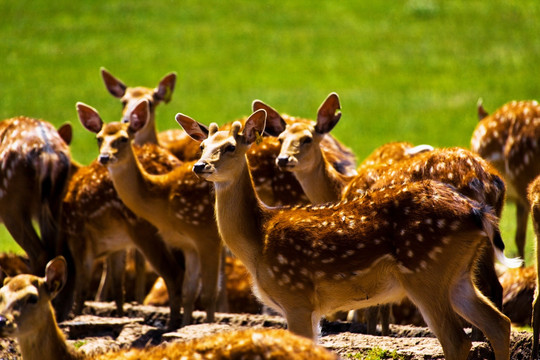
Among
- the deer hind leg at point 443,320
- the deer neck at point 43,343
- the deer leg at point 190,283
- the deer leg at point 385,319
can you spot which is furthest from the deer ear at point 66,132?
the deer hind leg at point 443,320

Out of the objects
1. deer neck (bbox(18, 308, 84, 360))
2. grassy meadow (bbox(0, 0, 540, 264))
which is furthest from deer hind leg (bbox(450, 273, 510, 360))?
grassy meadow (bbox(0, 0, 540, 264))

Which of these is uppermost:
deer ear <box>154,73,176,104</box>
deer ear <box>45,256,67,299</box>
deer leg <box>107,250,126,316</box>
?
deer ear <box>154,73,176,104</box>

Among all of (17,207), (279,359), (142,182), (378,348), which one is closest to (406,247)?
(378,348)

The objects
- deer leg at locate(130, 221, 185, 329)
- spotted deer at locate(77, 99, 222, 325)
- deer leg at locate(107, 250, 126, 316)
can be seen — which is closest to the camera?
A: spotted deer at locate(77, 99, 222, 325)

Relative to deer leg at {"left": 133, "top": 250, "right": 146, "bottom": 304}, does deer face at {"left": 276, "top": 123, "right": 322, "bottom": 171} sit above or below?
above

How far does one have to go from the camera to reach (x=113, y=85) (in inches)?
512

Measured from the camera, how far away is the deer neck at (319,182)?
9.33m

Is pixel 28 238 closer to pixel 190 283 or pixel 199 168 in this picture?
pixel 190 283

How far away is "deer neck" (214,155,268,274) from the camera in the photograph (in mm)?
7652

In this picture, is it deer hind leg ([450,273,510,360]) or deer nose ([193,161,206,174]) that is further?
deer nose ([193,161,206,174])

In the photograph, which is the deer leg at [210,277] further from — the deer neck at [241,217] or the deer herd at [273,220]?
the deer neck at [241,217]

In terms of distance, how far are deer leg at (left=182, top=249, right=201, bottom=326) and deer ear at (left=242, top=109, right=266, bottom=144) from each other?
7.37ft

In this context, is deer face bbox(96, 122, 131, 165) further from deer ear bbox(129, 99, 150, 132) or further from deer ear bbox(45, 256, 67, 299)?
deer ear bbox(45, 256, 67, 299)

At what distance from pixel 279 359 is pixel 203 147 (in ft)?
9.24
